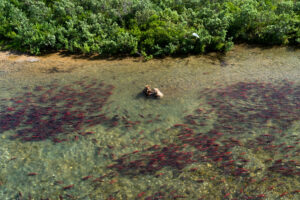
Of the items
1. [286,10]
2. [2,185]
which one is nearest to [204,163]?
[2,185]

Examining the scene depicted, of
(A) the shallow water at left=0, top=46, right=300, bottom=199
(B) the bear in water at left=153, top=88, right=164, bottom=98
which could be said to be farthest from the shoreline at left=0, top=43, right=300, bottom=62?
(B) the bear in water at left=153, top=88, right=164, bottom=98

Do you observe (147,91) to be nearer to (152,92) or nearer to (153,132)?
(152,92)

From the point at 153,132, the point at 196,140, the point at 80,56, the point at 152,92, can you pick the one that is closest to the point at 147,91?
the point at 152,92

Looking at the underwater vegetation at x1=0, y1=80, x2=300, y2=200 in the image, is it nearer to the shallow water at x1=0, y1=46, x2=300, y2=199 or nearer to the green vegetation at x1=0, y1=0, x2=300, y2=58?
the shallow water at x1=0, y1=46, x2=300, y2=199

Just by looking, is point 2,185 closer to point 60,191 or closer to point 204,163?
point 60,191

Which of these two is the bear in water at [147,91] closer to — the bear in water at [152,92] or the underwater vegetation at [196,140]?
the bear in water at [152,92]
